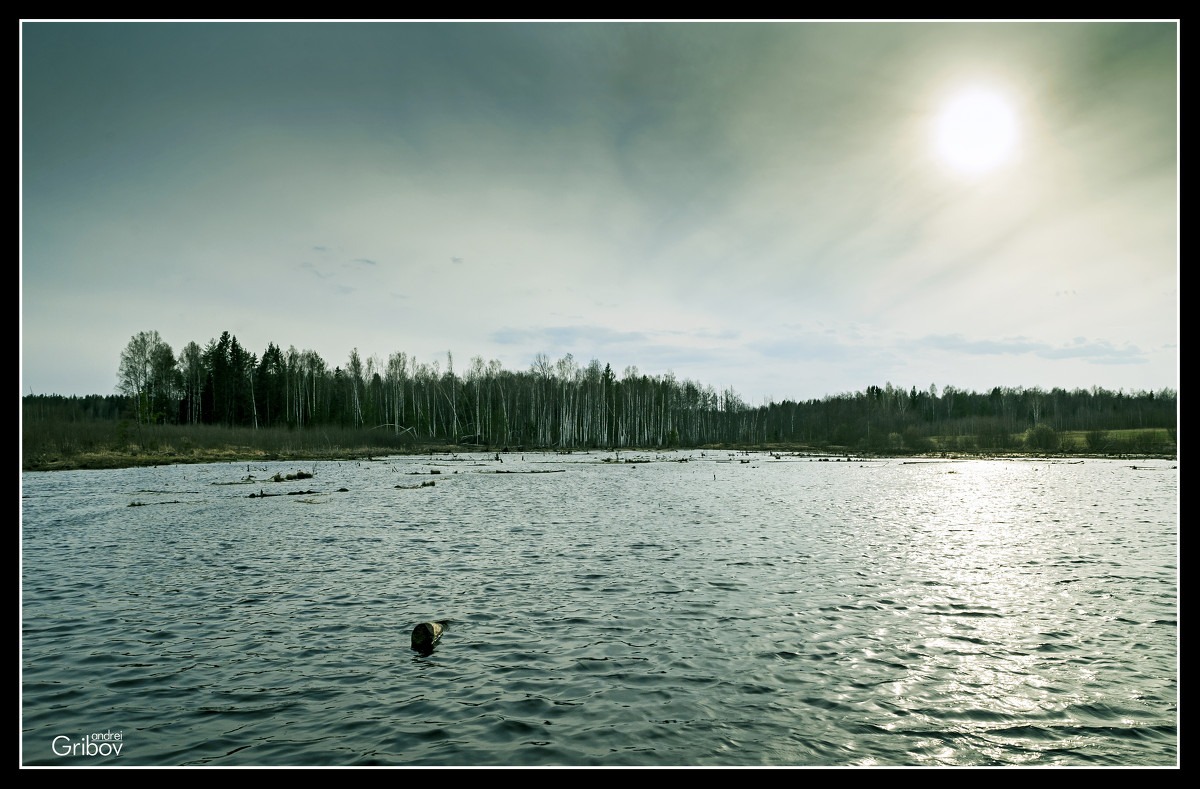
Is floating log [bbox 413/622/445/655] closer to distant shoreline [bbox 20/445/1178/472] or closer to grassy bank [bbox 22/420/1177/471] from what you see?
distant shoreline [bbox 20/445/1178/472]

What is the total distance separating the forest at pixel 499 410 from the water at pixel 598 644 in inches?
2081

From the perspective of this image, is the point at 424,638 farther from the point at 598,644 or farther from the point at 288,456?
the point at 288,456

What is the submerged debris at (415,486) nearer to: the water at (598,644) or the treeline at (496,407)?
the water at (598,644)

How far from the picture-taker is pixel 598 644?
9.59 metres

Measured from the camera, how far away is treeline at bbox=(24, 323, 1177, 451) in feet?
293

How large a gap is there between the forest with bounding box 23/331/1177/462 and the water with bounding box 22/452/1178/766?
173 feet

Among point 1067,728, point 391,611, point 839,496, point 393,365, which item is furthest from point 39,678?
point 393,365

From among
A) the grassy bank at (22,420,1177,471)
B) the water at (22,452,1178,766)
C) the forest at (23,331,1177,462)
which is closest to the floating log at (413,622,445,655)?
the water at (22,452,1178,766)

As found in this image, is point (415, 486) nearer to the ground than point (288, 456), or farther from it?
farther from it

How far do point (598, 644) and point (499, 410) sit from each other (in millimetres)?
101207

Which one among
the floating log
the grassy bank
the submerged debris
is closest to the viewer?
the floating log

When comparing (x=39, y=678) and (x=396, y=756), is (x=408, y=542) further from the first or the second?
(x=396, y=756)

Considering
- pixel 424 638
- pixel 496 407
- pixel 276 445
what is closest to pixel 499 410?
pixel 496 407

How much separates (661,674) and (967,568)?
36.3 ft
